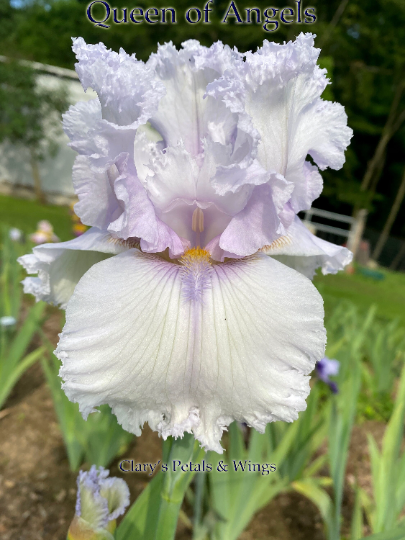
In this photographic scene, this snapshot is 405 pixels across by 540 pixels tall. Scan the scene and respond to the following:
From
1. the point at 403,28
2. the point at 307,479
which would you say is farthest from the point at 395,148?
the point at 307,479

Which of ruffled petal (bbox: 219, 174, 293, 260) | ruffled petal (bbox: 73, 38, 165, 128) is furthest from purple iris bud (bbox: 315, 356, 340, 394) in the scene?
ruffled petal (bbox: 73, 38, 165, 128)

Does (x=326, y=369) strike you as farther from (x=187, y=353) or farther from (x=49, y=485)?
(x=187, y=353)

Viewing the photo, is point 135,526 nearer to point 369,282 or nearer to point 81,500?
point 81,500

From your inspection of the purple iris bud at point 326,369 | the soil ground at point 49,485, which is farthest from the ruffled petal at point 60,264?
the purple iris bud at point 326,369

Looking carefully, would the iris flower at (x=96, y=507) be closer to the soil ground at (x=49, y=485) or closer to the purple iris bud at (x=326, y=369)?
the soil ground at (x=49, y=485)

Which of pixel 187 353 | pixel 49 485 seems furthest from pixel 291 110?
pixel 49 485
